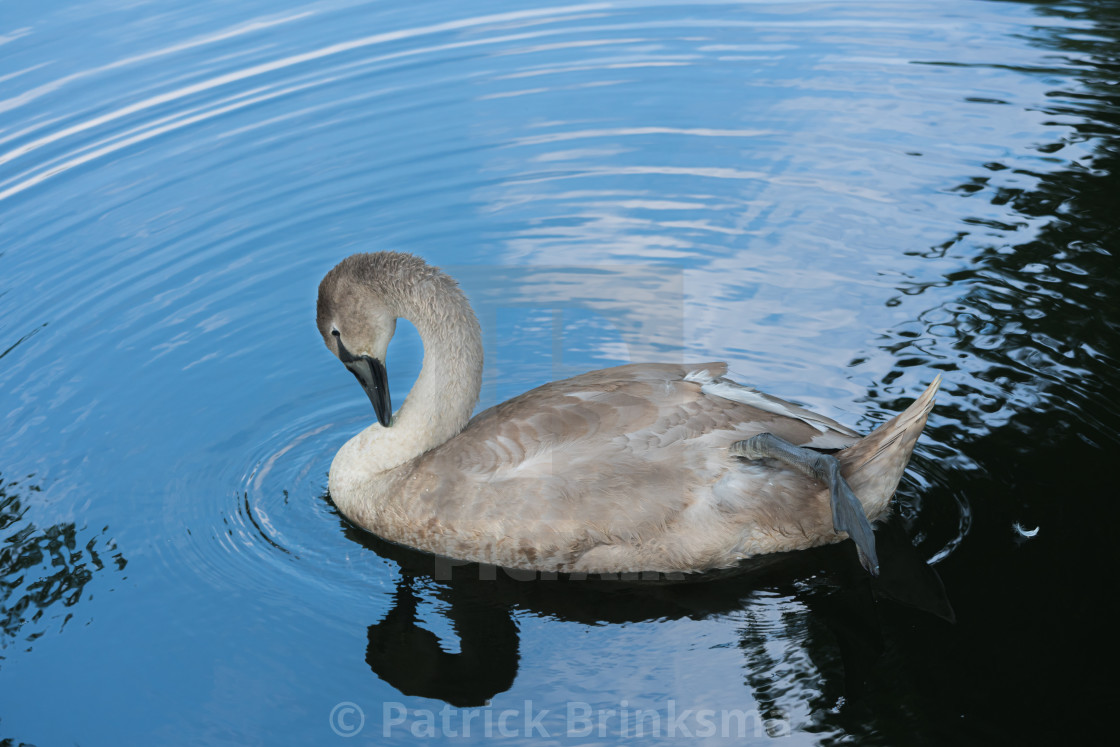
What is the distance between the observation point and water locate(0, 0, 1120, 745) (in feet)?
14.9

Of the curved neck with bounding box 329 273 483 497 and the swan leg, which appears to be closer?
the swan leg

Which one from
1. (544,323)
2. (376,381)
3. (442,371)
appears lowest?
(544,323)

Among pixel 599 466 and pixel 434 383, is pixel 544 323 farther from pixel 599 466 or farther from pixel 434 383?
pixel 599 466

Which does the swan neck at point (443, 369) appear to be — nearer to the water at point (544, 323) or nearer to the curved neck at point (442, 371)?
the curved neck at point (442, 371)

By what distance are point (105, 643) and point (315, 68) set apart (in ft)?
23.8

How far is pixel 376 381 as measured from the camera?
5.76 metres

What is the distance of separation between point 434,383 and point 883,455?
217cm

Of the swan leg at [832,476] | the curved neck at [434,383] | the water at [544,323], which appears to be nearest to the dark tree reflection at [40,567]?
the water at [544,323]

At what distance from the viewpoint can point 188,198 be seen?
8797 millimetres

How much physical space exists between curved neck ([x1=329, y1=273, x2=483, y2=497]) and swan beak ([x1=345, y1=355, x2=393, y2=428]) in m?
0.18

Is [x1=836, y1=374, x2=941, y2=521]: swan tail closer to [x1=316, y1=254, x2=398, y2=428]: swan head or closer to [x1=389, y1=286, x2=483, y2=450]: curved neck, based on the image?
[x1=389, y1=286, x2=483, y2=450]: curved neck

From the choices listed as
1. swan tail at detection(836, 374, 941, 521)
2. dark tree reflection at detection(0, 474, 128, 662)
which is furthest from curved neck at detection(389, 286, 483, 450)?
swan tail at detection(836, 374, 941, 521)

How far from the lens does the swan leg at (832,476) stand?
4.57m

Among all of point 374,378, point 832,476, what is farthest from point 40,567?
point 832,476
